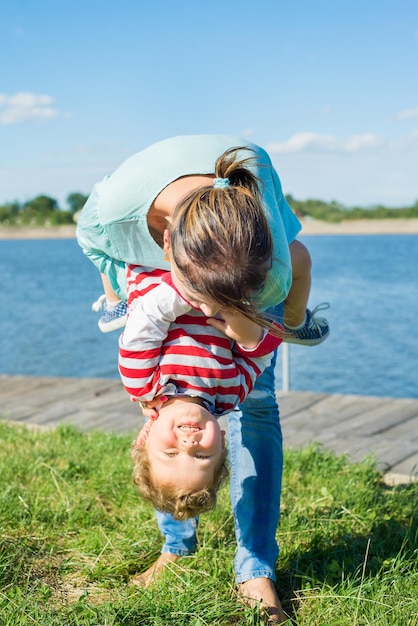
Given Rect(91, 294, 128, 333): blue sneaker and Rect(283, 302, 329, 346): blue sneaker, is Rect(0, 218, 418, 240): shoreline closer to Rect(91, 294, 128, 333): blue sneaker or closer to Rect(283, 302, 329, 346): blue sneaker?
Rect(283, 302, 329, 346): blue sneaker

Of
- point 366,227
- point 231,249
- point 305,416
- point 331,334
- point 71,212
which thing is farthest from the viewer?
point 71,212

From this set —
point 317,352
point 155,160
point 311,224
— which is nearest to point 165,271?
point 155,160

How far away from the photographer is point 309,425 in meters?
4.20

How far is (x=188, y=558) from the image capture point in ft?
8.07

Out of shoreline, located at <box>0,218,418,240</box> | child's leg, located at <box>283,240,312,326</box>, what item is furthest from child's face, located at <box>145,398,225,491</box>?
shoreline, located at <box>0,218,418,240</box>

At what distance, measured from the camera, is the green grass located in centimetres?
209

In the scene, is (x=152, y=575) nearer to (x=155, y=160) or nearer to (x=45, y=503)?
(x=45, y=503)

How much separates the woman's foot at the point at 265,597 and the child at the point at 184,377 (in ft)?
1.32

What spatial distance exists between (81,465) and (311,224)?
30.8 m

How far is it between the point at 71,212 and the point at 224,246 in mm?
44210

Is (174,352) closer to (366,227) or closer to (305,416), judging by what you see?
(305,416)

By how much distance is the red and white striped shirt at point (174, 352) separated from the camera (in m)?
1.85

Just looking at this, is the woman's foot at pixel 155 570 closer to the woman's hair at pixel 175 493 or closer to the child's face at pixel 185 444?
the woman's hair at pixel 175 493

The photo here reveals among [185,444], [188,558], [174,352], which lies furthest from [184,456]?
[188,558]
